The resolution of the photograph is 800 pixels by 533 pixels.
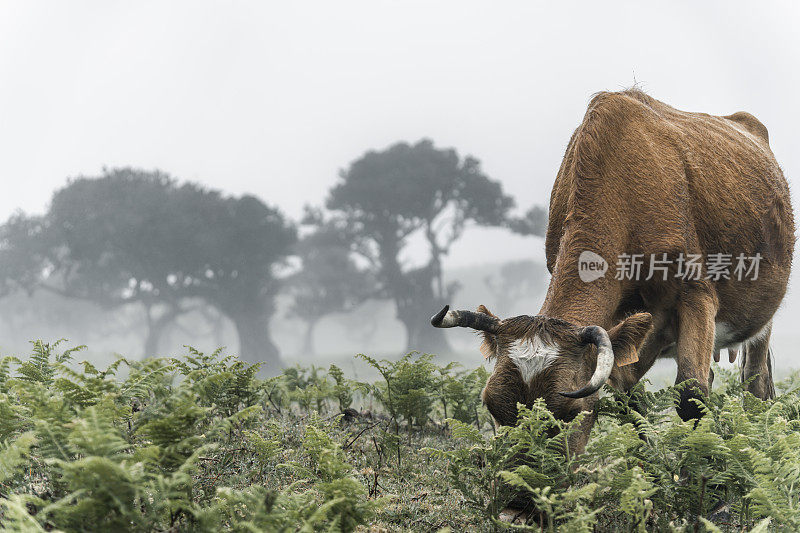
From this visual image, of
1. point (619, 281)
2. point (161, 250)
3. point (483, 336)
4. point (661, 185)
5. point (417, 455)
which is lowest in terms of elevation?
point (417, 455)

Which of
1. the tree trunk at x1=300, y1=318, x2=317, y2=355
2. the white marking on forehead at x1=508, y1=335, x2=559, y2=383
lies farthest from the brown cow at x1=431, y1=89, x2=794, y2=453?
the tree trunk at x1=300, y1=318, x2=317, y2=355

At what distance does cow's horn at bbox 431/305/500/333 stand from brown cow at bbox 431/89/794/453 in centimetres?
1

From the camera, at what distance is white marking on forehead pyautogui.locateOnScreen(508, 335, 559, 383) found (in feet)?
15.3

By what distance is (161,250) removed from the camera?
46906 millimetres

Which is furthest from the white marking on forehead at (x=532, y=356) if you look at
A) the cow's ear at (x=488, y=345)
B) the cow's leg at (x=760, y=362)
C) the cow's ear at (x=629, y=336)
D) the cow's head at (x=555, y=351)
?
the cow's leg at (x=760, y=362)

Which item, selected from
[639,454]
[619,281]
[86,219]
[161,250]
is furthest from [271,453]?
[86,219]

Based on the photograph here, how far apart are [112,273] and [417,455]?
46971 mm

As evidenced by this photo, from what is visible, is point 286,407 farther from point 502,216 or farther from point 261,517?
point 502,216

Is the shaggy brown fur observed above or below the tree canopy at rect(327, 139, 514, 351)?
below

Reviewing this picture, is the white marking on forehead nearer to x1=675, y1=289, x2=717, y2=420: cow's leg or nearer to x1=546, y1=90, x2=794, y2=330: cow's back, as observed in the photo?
x1=546, y1=90, x2=794, y2=330: cow's back

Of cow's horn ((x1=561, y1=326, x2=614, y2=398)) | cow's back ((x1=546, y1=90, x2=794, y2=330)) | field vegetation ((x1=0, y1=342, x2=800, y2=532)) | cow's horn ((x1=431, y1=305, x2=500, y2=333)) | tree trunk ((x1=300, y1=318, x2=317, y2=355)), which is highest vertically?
cow's back ((x1=546, y1=90, x2=794, y2=330))

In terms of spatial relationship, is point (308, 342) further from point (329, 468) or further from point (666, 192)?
point (329, 468)

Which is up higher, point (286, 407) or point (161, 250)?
point (161, 250)

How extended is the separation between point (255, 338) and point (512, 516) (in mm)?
46758
